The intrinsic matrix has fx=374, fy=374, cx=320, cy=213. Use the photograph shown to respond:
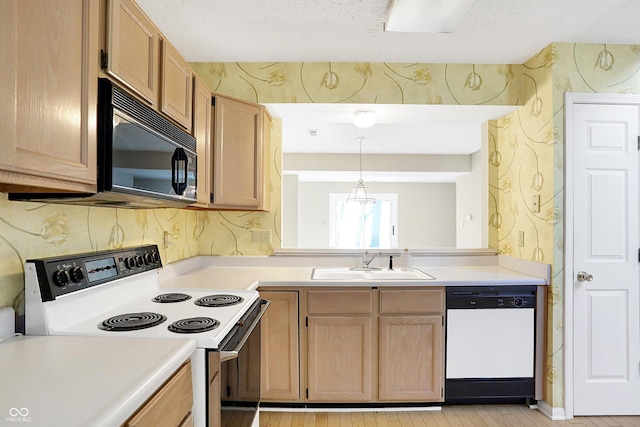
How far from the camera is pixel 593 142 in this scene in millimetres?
2330

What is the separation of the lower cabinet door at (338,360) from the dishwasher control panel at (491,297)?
0.57m

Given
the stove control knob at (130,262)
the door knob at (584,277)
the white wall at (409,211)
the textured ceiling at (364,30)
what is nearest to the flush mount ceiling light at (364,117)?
the textured ceiling at (364,30)

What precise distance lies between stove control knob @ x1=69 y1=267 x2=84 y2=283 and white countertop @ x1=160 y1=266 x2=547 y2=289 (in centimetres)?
76

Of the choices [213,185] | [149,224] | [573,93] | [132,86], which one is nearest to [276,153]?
[213,185]

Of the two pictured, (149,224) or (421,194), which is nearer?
(149,224)

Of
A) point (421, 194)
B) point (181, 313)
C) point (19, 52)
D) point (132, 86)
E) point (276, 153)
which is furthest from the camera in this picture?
point (421, 194)

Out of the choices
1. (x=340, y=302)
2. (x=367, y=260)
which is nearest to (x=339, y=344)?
(x=340, y=302)

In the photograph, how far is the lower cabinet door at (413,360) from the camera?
235 centimetres

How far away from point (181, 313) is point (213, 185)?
978 mm

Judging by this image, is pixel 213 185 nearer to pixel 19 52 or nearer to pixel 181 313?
pixel 181 313

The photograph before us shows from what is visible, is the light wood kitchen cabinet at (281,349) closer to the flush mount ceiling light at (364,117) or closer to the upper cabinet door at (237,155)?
the upper cabinet door at (237,155)

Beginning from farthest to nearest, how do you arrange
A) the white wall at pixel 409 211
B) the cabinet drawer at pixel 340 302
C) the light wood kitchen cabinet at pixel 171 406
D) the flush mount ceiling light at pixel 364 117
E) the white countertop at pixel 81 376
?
the white wall at pixel 409 211, the flush mount ceiling light at pixel 364 117, the cabinet drawer at pixel 340 302, the light wood kitchen cabinet at pixel 171 406, the white countertop at pixel 81 376

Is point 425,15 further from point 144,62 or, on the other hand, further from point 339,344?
point 339,344

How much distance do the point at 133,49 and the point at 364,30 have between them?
53.6 inches
